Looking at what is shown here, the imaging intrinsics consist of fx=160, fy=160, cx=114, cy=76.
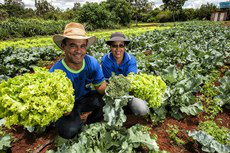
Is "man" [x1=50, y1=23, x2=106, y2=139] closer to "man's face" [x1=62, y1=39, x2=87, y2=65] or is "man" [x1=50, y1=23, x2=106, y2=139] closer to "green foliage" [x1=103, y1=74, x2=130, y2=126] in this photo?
"man's face" [x1=62, y1=39, x2=87, y2=65]

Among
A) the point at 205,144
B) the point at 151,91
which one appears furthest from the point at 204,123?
the point at 151,91

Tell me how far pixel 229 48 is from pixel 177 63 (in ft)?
12.5

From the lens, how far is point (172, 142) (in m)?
3.08

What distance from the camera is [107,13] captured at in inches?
1507

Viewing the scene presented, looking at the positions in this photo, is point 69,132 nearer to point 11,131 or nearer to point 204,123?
point 11,131

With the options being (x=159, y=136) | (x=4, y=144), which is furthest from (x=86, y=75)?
(x=159, y=136)

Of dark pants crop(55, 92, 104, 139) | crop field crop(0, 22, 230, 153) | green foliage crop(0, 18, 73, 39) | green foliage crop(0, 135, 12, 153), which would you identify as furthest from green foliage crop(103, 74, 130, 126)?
green foliage crop(0, 18, 73, 39)

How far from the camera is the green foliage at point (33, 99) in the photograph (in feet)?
5.68

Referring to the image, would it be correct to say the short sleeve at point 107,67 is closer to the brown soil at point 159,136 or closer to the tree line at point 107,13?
the brown soil at point 159,136

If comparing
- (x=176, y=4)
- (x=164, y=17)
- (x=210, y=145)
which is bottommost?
(x=210, y=145)

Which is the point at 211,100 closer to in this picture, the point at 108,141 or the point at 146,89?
the point at 146,89

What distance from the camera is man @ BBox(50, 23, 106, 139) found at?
2670 millimetres

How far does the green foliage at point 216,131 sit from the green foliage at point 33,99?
292 cm

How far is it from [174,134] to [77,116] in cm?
198
